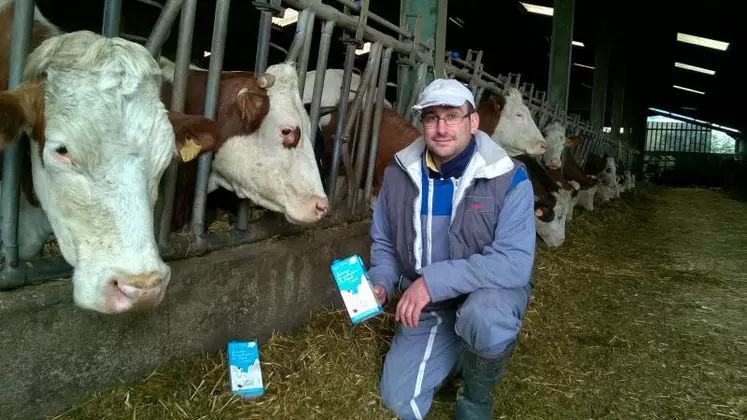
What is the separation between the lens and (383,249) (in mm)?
2963

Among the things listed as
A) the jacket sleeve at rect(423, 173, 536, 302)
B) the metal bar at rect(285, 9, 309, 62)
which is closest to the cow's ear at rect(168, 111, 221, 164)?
the jacket sleeve at rect(423, 173, 536, 302)

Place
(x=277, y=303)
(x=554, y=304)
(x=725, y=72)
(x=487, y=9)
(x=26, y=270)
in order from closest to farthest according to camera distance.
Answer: (x=26, y=270) < (x=277, y=303) < (x=554, y=304) < (x=487, y=9) < (x=725, y=72)

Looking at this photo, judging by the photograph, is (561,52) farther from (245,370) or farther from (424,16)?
(245,370)

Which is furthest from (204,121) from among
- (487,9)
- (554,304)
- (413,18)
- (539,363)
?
(487,9)

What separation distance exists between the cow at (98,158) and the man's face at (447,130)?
1.23 metres

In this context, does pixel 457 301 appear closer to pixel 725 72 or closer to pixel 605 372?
pixel 605 372

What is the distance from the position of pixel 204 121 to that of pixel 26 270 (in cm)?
86

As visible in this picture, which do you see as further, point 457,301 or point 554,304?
point 554,304

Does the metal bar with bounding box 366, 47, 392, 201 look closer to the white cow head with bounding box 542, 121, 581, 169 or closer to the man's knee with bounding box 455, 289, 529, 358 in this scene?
the man's knee with bounding box 455, 289, 529, 358

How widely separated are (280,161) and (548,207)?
433 centimetres

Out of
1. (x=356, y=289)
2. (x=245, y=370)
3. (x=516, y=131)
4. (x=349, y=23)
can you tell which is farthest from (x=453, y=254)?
(x=516, y=131)

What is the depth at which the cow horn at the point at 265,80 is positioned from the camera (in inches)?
122

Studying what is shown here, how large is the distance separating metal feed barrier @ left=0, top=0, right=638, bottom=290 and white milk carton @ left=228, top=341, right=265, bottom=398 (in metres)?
0.53

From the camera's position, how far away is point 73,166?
1.75 meters
